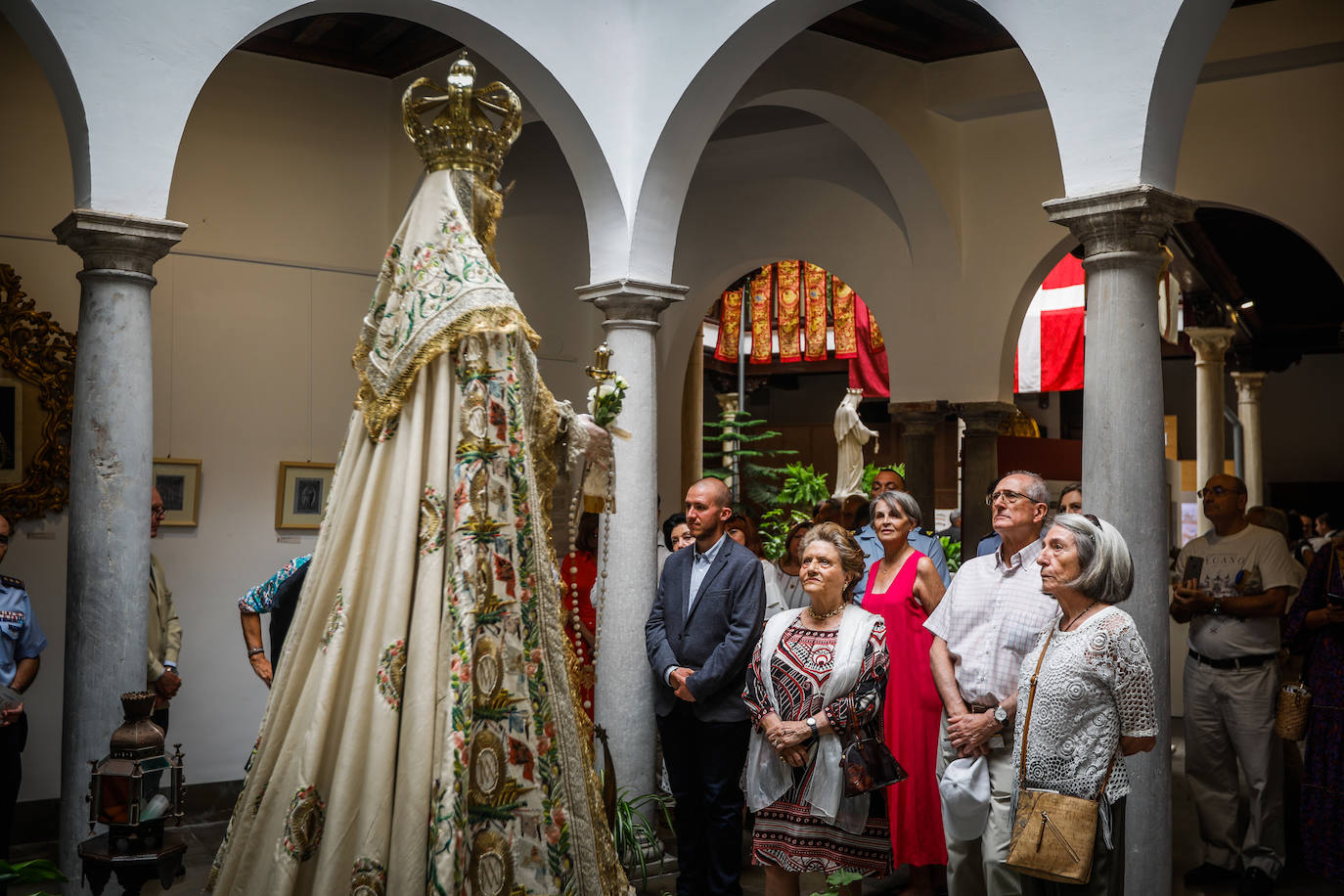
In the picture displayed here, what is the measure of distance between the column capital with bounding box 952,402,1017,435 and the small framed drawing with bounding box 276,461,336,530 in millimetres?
4674

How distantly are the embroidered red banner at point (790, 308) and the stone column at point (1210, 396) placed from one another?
13.1 feet

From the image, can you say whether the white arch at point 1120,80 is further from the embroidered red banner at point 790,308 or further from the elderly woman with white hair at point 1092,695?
the embroidered red banner at point 790,308

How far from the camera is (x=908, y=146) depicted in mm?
8492

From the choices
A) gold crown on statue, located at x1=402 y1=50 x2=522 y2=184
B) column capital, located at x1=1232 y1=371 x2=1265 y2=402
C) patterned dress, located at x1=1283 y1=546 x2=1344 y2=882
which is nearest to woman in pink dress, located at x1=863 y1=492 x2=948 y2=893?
patterned dress, located at x1=1283 y1=546 x2=1344 y2=882

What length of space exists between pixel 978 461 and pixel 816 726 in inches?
205

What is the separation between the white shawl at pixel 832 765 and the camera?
4238mm

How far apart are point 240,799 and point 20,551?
472 centimetres

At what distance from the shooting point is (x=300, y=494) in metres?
7.68

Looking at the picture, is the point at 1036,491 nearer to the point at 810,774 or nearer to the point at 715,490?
the point at 810,774

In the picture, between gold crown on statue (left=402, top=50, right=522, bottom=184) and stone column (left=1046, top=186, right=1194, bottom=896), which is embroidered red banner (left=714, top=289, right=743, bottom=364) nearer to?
stone column (left=1046, top=186, right=1194, bottom=896)

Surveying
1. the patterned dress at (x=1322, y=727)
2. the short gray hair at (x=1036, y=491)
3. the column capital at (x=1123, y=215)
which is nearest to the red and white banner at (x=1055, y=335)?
the patterned dress at (x=1322, y=727)

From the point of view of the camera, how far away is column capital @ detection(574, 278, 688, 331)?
6.28m

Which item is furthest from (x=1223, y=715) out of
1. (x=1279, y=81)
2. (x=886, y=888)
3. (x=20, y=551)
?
(x=20, y=551)

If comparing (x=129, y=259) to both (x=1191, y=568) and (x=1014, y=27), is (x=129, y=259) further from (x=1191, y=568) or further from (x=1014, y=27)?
(x=1191, y=568)
